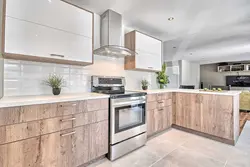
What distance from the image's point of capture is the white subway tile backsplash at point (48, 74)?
1696mm

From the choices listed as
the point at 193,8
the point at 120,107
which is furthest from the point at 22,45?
the point at 193,8

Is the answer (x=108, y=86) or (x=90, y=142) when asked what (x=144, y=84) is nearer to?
(x=108, y=86)

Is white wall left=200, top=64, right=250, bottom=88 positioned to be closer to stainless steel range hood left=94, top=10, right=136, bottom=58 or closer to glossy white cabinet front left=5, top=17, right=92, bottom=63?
stainless steel range hood left=94, top=10, right=136, bottom=58

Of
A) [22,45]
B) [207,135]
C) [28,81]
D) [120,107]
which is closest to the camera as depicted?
[22,45]

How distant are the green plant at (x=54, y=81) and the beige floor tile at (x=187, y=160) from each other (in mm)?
1701

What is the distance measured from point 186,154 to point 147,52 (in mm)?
1986

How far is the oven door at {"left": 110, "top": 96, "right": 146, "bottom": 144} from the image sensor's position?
192cm

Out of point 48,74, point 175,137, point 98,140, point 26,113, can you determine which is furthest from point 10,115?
point 175,137

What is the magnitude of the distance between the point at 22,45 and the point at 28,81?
0.53 metres

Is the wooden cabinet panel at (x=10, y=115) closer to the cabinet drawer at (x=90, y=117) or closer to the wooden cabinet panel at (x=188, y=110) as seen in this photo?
the cabinet drawer at (x=90, y=117)

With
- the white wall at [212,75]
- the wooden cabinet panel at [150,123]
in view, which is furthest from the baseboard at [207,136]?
the white wall at [212,75]

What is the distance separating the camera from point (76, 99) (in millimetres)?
1616

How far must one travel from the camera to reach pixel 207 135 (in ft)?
8.66

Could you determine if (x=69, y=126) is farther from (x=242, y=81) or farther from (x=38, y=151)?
(x=242, y=81)
